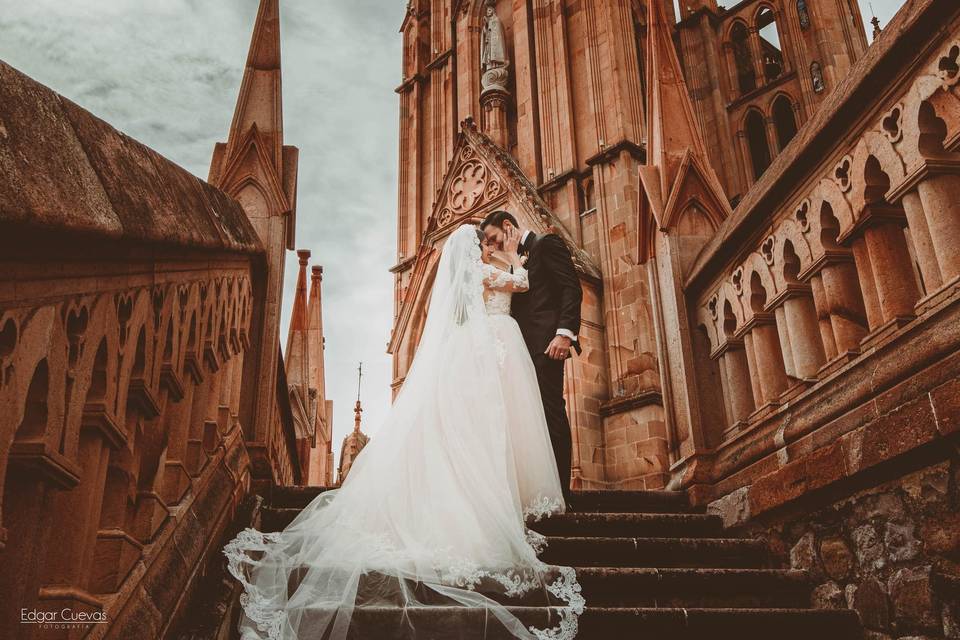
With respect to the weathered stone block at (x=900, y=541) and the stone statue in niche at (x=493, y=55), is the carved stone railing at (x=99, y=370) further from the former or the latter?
the stone statue in niche at (x=493, y=55)

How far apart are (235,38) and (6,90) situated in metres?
27.5

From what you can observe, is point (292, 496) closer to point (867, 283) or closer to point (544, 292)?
point (544, 292)

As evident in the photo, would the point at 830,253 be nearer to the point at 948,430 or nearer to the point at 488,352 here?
the point at 948,430

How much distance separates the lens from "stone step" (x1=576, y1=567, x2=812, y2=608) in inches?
143

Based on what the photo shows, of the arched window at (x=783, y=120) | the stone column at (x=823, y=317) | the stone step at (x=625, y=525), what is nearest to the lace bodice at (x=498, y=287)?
the stone step at (x=625, y=525)

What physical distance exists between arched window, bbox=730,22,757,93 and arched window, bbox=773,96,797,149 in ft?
5.74

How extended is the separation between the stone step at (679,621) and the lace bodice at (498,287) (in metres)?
2.51

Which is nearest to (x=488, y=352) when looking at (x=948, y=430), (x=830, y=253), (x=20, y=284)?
(x=830, y=253)

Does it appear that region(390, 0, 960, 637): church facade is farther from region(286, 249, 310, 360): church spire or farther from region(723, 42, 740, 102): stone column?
region(723, 42, 740, 102): stone column

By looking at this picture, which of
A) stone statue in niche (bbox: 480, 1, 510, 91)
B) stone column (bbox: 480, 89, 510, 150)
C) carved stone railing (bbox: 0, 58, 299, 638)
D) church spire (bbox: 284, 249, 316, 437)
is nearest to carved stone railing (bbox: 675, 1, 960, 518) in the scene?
carved stone railing (bbox: 0, 58, 299, 638)

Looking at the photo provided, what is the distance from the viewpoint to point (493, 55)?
18172 mm

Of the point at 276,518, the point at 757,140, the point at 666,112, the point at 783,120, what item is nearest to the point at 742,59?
the point at 783,120

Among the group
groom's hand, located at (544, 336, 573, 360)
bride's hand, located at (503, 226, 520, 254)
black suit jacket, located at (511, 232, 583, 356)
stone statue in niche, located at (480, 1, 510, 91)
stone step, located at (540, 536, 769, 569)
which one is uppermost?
stone statue in niche, located at (480, 1, 510, 91)

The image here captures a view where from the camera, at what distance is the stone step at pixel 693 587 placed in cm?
363
